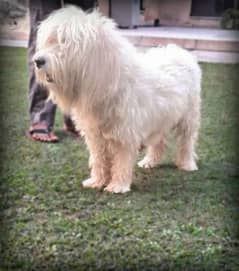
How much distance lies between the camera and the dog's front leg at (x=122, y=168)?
2.18 m

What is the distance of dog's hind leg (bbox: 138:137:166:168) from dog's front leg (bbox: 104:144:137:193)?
0.37 m

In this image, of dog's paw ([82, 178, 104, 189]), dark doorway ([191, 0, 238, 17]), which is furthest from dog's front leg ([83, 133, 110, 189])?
dark doorway ([191, 0, 238, 17])

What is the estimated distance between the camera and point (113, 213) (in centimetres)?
191

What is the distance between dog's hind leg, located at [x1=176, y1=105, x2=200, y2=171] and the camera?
254 cm

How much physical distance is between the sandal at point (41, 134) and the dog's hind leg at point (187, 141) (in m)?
0.71

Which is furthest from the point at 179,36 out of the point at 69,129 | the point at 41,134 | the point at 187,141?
the point at 69,129

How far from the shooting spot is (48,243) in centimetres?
161

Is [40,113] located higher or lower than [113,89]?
lower

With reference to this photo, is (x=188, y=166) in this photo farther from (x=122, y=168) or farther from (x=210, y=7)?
(x=210, y=7)

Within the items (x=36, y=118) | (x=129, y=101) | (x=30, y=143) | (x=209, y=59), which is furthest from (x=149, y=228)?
(x=209, y=59)

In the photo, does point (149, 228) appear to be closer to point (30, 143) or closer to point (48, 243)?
point (48, 243)

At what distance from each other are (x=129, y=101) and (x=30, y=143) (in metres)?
0.92

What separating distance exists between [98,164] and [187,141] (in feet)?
1.74

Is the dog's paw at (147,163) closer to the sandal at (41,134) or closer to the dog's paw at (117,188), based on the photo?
the dog's paw at (117,188)
